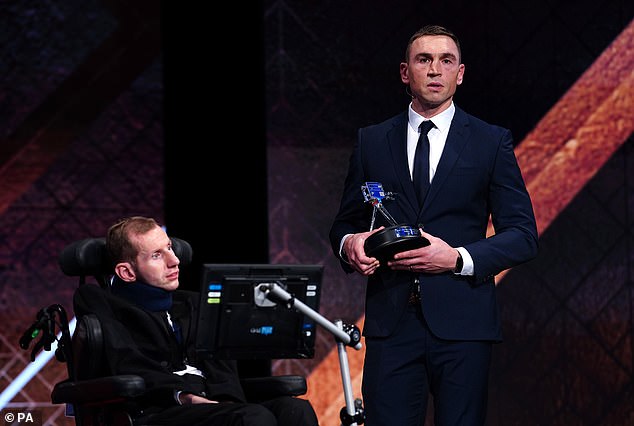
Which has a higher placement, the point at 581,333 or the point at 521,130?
the point at 521,130

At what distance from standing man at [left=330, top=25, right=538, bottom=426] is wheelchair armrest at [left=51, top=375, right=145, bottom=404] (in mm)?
595

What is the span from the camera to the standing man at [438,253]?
2467mm

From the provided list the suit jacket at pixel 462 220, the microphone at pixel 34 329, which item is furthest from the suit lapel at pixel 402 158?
the microphone at pixel 34 329

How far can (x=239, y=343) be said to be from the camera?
2480 mm

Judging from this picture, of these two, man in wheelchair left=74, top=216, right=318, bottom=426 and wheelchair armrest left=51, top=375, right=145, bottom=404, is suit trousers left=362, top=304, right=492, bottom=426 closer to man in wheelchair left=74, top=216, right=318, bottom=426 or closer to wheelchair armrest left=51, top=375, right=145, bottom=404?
man in wheelchair left=74, top=216, right=318, bottom=426

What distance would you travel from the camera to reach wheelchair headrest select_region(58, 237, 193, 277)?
302 cm

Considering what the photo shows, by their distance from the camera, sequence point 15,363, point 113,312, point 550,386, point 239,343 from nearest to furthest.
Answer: point 239,343 < point 113,312 < point 15,363 < point 550,386

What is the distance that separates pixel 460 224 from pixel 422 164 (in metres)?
0.18

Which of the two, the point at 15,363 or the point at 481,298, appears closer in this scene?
the point at 481,298

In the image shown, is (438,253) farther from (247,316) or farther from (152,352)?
(152,352)

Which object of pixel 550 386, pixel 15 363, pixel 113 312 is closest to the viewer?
pixel 113 312

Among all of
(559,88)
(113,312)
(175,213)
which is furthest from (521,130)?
(113,312)

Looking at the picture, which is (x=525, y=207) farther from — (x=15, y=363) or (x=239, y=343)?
(x=15, y=363)

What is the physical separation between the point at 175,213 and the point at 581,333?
1.74 m
